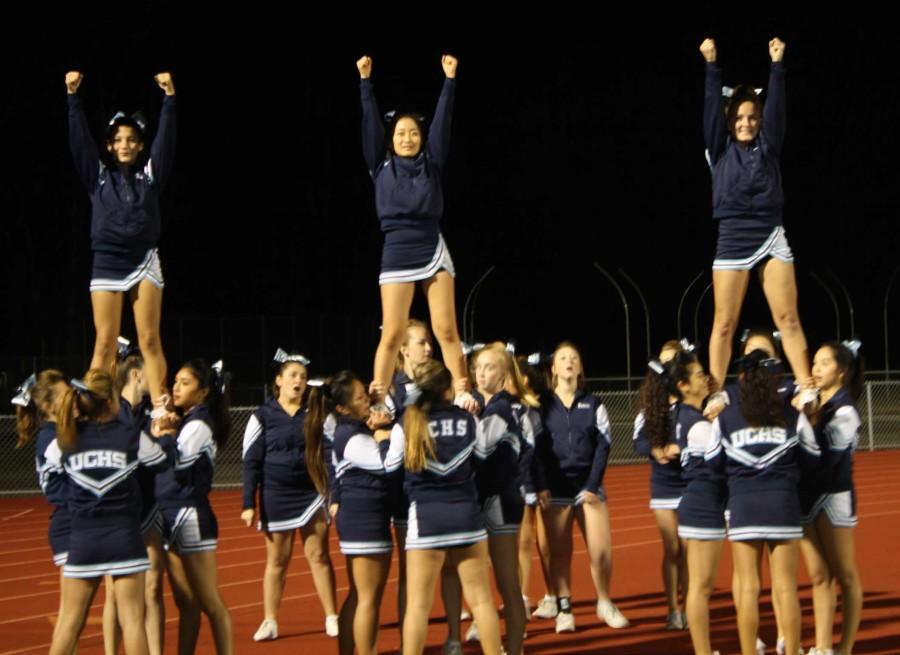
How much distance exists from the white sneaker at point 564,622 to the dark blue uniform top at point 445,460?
237 cm

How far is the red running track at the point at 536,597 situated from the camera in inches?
333

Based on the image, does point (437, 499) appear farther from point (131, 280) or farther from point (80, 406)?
point (131, 280)

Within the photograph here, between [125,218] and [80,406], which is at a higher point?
[125,218]

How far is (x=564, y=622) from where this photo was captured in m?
8.80

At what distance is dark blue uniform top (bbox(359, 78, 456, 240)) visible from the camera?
7457 mm

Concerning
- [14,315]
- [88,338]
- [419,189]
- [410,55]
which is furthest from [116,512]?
[410,55]

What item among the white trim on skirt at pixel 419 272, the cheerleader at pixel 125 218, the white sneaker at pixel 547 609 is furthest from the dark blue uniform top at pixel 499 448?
the white sneaker at pixel 547 609

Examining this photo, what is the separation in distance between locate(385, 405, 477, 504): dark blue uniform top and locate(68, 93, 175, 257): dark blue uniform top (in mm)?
1890

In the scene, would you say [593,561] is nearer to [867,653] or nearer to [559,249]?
[867,653]

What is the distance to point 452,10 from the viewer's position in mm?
31672

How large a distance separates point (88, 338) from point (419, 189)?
67.3ft

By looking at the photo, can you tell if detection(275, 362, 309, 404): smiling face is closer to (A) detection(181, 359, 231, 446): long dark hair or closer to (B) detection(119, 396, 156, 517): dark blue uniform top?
(A) detection(181, 359, 231, 446): long dark hair

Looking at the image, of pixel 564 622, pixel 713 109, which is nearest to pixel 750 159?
pixel 713 109

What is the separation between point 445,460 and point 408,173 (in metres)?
1.68
